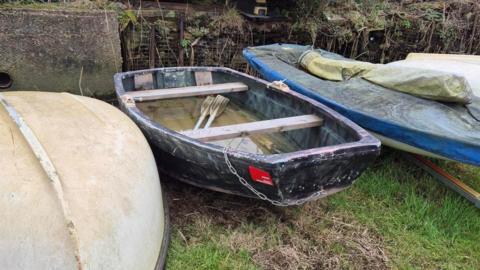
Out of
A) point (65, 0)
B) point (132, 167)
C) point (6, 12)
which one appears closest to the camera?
point (132, 167)

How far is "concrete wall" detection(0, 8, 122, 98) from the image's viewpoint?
3.90m

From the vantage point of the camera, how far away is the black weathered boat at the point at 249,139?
7.79 ft

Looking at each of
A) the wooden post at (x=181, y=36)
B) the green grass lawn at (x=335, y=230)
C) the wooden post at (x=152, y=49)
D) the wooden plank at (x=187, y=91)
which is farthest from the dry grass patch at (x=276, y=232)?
the wooden post at (x=181, y=36)

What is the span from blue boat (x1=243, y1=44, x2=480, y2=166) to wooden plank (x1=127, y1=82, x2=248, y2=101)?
23.2 inches

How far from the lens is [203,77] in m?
4.14

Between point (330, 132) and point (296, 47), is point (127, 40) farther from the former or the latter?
point (330, 132)

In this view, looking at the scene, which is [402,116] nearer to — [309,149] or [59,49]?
[309,149]

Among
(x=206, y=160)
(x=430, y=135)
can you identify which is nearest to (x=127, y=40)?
(x=206, y=160)

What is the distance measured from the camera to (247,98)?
158 inches

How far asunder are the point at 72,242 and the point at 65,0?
12.2 feet

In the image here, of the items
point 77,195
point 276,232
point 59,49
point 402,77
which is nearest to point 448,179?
point 402,77

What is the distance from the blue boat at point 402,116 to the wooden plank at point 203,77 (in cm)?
73

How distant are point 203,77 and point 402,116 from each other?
2.01 metres

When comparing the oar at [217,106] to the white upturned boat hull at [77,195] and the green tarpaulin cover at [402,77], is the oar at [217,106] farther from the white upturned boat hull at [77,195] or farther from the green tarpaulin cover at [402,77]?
the white upturned boat hull at [77,195]
